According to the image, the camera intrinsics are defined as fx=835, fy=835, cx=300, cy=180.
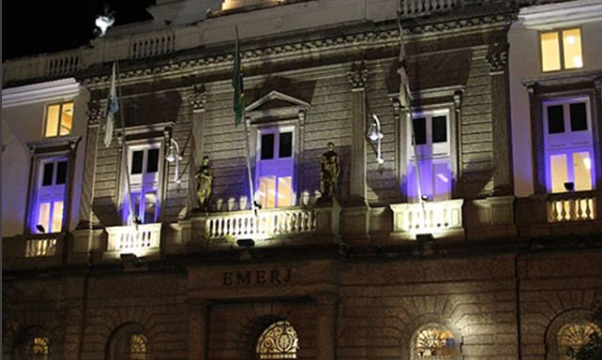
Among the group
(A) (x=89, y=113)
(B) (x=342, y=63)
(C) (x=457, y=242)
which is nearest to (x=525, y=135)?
(C) (x=457, y=242)

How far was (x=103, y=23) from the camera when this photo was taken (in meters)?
30.0

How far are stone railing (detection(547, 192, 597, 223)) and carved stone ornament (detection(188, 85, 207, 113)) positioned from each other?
37.2 ft

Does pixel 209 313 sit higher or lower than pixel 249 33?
lower

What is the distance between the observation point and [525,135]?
893 inches

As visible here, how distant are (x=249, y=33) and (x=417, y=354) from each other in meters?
11.5

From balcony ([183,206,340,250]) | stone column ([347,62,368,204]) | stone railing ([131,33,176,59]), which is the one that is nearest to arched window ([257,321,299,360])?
balcony ([183,206,340,250])

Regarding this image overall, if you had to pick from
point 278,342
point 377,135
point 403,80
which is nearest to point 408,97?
point 403,80

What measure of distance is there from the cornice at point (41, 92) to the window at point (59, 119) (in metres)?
0.36

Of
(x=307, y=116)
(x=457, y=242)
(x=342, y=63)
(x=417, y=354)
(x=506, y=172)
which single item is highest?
(x=342, y=63)

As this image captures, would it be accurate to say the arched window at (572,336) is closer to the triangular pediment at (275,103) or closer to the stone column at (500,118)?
the stone column at (500,118)

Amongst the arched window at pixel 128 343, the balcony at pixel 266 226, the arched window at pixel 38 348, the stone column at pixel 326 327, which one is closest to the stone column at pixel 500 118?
the balcony at pixel 266 226

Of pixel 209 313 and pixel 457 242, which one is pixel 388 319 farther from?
pixel 209 313

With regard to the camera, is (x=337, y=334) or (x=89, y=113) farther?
(x=89, y=113)

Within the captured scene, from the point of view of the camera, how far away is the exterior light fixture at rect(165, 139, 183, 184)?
26.6m
